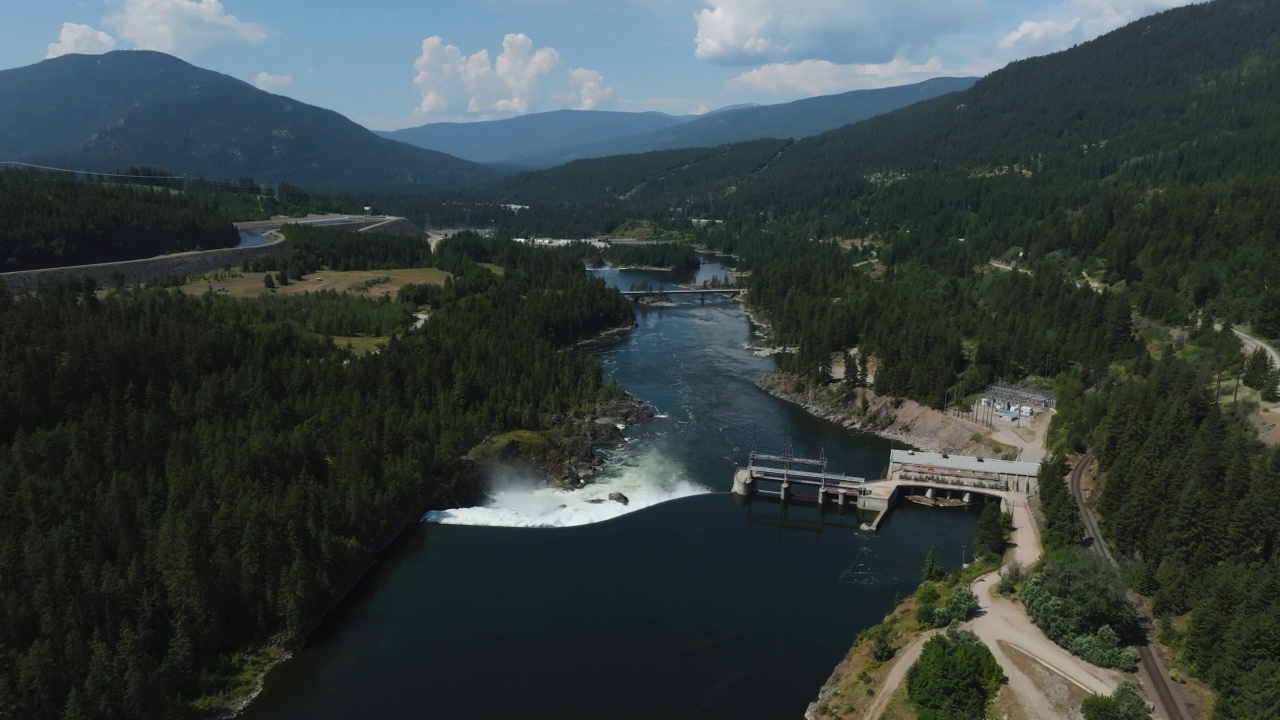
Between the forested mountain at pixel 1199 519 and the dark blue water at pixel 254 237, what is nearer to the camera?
the forested mountain at pixel 1199 519

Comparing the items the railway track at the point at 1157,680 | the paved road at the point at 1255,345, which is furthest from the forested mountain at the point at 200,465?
the paved road at the point at 1255,345

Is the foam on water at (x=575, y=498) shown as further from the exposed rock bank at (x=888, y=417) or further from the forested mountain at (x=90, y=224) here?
the forested mountain at (x=90, y=224)

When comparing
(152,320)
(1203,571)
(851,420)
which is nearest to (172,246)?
(152,320)

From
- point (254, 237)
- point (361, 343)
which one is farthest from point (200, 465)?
point (254, 237)

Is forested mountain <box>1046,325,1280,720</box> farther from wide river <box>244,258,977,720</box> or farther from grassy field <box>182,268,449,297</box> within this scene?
grassy field <box>182,268,449,297</box>

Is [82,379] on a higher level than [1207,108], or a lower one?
lower

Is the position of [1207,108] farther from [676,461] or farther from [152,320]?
[152,320]

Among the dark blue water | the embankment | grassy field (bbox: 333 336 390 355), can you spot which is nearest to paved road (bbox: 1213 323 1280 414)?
grassy field (bbox: 333 336 390 355)
